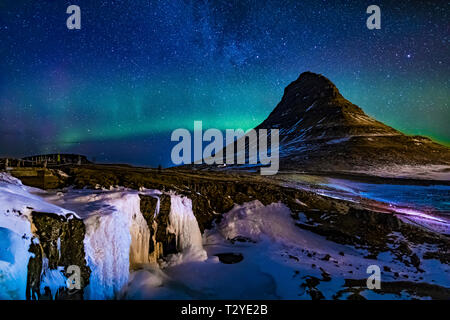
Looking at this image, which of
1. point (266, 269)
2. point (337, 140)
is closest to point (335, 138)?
point (337, 140)

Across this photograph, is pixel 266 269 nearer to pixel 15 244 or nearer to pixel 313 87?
pixel 15 244

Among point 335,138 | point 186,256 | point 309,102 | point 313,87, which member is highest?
point 313,87

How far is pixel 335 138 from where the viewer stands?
10006 cm

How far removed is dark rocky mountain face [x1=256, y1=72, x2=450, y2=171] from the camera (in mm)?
77438

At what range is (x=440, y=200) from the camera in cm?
3656

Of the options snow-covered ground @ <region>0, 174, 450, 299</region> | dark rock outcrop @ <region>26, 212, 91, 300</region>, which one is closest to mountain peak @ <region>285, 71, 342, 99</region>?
snow-covered ground @ <region>0, 174, 450, 299</region>

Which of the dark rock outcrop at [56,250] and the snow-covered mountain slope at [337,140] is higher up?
the snow-covered mountain slope at [337,140]

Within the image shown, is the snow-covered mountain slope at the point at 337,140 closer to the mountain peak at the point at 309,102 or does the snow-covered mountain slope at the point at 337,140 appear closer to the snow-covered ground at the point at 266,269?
the mountain peak at the point at 309,102

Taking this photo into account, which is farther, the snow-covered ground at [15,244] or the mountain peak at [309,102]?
the mountain peak at [309,102]

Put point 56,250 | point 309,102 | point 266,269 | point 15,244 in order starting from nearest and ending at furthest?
1. point 15,244
2. point 56,250
3. point 266,269
4. point 309,102

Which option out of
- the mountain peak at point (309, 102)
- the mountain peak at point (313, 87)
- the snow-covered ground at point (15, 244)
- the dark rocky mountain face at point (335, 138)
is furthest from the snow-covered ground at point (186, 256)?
the mountain peak at point (313, 87)

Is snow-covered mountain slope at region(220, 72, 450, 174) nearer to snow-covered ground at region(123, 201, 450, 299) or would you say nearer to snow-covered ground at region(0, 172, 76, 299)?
Answer: snow-covered ground at region(123, 201, 450, 299)

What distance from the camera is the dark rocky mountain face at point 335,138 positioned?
77.4 m
